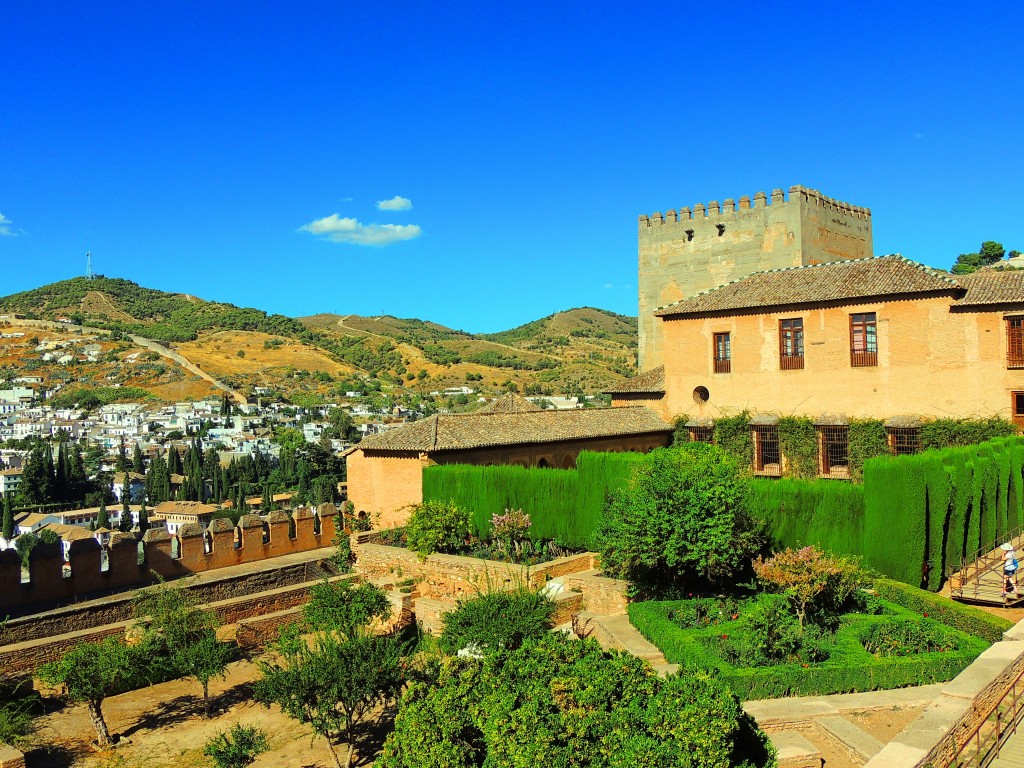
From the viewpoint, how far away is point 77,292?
16075 cm

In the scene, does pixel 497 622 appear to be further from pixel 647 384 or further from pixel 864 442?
pixel 647 384

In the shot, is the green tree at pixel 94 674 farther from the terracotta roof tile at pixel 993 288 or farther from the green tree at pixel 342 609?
the terracotta roof tile at pixel 993 288

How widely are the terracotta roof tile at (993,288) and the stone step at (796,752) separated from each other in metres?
18.1

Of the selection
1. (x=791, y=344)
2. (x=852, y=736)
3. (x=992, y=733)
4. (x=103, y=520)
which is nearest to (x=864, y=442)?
(x=791, y=344)

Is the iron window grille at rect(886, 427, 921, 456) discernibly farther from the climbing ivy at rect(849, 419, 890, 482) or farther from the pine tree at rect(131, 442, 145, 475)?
the pine tree at rect(131, 442, 145, 475)

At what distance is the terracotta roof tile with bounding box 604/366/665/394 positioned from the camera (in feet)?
99.5

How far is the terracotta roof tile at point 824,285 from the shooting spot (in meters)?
24.5

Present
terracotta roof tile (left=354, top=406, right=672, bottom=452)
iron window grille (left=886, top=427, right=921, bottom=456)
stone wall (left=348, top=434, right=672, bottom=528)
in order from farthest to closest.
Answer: iron window grille (left=886, top=427, right=921, bottom=456)
terracotta roof tile (left=354, top=406, right=672, bottom=452)
stone wall (left=348, top=434, right=672, bottom=528)

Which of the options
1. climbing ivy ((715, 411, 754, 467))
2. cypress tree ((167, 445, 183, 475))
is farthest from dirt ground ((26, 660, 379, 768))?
cypress tree ((167, 445, 183, 475))

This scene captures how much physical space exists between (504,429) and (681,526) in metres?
10.2

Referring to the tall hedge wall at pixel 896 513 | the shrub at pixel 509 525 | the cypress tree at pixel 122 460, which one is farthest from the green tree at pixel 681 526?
the cypress tree at pixel 122 460

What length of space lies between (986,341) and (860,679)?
15.8 meters

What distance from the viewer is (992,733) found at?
8.02 metres

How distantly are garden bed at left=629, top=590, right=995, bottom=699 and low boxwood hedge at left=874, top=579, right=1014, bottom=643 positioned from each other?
0.08 feet
